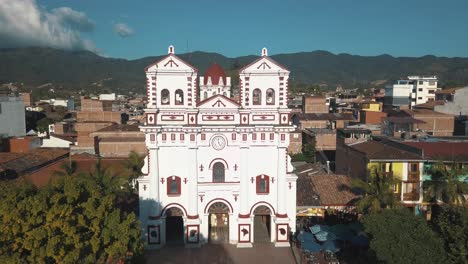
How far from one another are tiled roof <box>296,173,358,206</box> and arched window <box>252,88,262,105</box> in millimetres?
7952

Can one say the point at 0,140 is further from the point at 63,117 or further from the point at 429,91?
the point at 429,91

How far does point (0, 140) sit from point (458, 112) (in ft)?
210

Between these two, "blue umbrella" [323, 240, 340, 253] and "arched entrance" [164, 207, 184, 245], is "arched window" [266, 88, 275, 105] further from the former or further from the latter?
"blue umbrella" [323, 240, 340, 253]

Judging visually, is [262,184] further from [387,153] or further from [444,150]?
[444,150]

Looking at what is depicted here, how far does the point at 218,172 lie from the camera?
2591 cm

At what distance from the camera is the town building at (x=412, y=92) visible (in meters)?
87.6

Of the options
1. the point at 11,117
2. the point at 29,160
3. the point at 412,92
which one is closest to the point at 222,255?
the point at 29,160

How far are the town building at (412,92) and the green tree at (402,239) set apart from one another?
71907 millimetres

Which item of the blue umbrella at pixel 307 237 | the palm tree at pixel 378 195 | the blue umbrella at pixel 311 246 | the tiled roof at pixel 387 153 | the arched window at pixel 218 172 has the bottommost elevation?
the blue umbrella at pixel 311 246

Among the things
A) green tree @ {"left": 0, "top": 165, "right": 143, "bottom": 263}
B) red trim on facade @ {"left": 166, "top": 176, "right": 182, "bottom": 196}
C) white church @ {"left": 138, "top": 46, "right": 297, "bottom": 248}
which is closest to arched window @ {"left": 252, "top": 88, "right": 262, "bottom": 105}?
white church @ {"left": 138, "top": 46, "right": 297, "bottom": 248}

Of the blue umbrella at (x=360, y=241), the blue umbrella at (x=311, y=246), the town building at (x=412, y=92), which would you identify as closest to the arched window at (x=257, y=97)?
the blue umbrella at (x=311, y=246)

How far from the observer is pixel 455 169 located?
25891mm

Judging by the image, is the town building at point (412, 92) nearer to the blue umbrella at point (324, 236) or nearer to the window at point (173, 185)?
the blue umbrella at point (324, 236)

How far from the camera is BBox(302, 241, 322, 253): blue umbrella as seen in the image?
76.9ft
